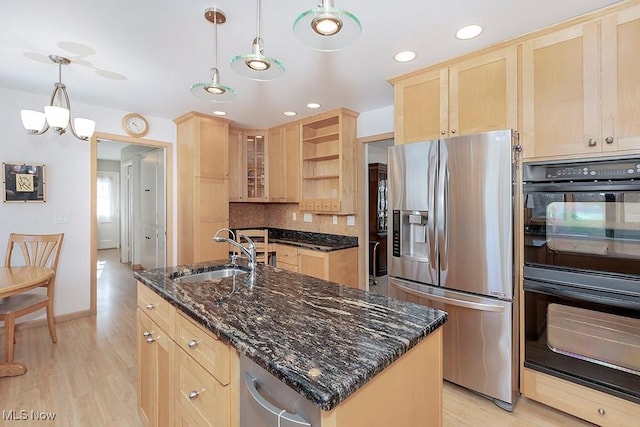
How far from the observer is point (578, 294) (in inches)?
70.6

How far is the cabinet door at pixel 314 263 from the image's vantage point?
3.54 metres

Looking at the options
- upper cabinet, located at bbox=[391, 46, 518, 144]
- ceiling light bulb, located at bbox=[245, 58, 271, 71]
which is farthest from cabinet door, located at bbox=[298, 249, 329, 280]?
ceiling light bulb, located at bbox=[245, 58, 271, 71]

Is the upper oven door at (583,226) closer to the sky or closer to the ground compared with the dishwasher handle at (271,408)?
closer to the sky

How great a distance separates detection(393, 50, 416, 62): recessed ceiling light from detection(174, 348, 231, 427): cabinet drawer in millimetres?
2347

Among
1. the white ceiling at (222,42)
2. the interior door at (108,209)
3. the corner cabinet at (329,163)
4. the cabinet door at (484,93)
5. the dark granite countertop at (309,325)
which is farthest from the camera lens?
the interior door at (108,209)

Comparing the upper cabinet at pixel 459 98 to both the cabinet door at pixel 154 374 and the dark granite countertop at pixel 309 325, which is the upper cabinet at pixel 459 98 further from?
the cabinet door at pixel 154 374

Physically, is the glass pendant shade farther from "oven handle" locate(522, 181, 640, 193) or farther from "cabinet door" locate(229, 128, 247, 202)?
"oven handle" locate(522, 181, 640, 193)

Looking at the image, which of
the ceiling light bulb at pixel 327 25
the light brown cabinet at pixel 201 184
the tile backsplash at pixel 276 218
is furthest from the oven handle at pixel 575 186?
the light brown cabinet at pixel 201 184

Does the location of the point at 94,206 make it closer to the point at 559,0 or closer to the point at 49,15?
the point at 49,15

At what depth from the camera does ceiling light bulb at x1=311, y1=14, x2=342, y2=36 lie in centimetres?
119

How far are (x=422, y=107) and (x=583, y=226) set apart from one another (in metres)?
1.36

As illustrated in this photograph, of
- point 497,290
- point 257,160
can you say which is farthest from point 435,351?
point 257,160

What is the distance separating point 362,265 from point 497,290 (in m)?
1.94

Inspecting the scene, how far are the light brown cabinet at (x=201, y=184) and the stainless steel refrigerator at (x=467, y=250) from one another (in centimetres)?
244
